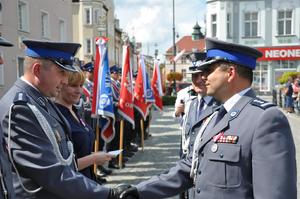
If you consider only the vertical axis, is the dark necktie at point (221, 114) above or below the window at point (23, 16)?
below

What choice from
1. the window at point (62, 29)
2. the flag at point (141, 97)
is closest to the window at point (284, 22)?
the window at point (62, 29)

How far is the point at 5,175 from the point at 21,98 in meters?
0.46

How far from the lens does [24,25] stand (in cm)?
1850

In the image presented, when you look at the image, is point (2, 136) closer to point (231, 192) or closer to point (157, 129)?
point (231, 192)

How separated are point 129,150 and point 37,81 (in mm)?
7607

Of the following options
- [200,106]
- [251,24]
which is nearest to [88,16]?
[251,24]

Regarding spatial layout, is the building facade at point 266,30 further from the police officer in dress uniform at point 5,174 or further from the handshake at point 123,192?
the police officer in dress uniform at point 5,174

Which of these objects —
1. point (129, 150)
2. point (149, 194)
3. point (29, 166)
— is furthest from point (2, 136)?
point (129, 150)

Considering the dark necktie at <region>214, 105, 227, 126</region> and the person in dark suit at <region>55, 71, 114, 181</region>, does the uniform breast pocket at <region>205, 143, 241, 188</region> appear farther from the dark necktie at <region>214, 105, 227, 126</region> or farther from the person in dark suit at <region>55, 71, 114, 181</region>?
the person in dark suit at <region>55, 71, 114, 181</region>

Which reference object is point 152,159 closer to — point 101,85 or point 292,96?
point 101,85

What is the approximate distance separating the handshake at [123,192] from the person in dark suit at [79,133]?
581 millimetres

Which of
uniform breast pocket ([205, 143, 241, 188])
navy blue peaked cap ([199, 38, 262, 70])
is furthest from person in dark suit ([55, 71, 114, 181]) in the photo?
navy blue peaked cap ([199, 38, 262, 70])

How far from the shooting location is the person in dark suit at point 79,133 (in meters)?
3.16

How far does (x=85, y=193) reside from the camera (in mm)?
2342
